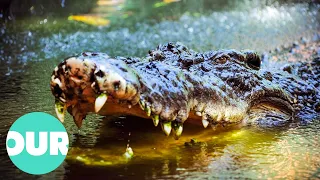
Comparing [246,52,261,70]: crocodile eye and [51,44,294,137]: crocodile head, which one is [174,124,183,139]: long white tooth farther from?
[246,52,261,70]: crocodile eye

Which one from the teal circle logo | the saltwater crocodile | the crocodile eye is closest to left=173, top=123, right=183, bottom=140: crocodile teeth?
the saltwater crocodile

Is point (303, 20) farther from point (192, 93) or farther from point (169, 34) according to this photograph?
point (192, 93)

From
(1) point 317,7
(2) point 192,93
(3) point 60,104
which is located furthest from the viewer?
(1) point 317,7

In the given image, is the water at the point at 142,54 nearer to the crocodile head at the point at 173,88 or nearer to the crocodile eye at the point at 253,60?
the crocodile head at the point at 173,88


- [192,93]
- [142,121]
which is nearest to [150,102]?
[192,93]

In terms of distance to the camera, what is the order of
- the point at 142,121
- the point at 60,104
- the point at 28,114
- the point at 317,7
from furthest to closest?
the point at 317,7 < the point at 28,114 < the point at 142,121 < the point at 60,104

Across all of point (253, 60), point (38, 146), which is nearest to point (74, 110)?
point (38, 146)
